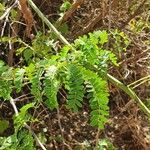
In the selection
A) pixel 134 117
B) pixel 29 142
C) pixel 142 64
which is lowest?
pixel 134 117

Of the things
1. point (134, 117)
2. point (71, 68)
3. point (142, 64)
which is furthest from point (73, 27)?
point (71, 68)

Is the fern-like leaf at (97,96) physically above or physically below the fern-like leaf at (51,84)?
below

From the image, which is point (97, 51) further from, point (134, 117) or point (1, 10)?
point (134, 117)

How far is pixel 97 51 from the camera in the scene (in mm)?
1372

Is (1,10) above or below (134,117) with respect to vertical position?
above

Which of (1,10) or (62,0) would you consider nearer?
(1,10)

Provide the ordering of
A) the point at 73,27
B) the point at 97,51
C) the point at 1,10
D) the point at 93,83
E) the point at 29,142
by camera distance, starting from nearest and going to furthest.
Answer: the point at 93,83
the point at 97,51
the point at 29,142
the point at 1,10
the point at 73,27

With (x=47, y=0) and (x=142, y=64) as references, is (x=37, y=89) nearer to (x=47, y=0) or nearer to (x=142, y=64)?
(x=142, y=64)

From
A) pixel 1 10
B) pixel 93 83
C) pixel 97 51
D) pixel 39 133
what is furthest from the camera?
pixel 39 133

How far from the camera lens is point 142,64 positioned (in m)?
2.71

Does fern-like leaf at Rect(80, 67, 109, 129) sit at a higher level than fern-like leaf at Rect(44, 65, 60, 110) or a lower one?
lower

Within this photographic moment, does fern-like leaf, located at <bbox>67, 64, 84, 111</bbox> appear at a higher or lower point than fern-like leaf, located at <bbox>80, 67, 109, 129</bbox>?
higher

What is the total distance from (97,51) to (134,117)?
1.39 meters

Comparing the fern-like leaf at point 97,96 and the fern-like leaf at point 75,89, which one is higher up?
the fern-like leaf at point 75,89
